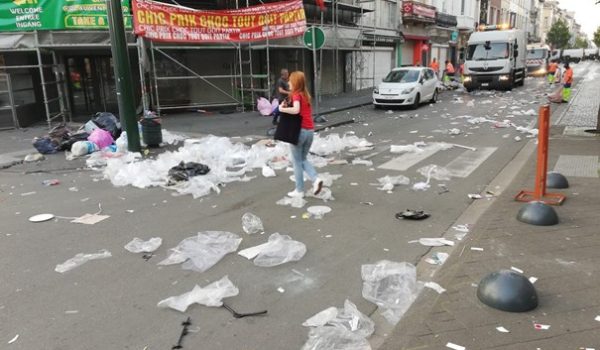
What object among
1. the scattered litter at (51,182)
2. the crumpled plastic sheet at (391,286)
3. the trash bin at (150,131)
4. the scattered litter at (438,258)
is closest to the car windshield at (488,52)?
the trash bin at (150,131)

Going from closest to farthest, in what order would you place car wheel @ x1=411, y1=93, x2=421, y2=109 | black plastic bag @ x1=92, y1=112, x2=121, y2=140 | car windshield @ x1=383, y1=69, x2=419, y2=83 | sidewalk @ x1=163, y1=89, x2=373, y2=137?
black plastic bag @ x1=92, y1=112, x2=121, y2=140
sidewalk @ x1=163, y1=89, x2=373, y2=137
car wheel @ x1=411, y1=93, x2=421, y2=109
car windshield @ x1=383, y1=69, x2=419, y2=83

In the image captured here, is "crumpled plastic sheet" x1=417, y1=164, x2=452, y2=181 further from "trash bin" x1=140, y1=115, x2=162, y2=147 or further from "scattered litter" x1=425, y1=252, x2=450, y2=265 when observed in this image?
"trash bin" x1=140, y1=115, x2=162, y2=147

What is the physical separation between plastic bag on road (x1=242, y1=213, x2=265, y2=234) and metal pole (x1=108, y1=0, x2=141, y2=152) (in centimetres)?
502

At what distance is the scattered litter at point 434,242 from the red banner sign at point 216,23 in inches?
438

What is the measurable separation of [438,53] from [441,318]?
3978 centimetres

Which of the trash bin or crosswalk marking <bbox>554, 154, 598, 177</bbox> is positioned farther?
the trash bin

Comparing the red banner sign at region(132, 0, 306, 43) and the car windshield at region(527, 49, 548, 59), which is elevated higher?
the red banner sign at region(132, 0, 306, 43)

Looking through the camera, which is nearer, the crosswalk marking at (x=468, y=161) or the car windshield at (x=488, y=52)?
the crosswalk marking at (x=468, y=161)

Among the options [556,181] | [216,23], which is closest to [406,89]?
[216,23]

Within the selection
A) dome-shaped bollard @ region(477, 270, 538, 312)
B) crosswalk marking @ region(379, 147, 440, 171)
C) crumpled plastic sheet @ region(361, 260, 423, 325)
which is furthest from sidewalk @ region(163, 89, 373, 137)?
dome-shaped bollard @ region(477, 270, 538, 312)

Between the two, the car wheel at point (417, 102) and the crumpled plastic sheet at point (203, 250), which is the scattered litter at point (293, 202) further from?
the car wheel at point (417, 102)

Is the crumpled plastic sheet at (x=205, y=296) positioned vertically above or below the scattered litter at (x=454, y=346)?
below

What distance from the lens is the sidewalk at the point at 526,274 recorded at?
316 cm

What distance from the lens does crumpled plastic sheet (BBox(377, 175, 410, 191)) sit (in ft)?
23.3
